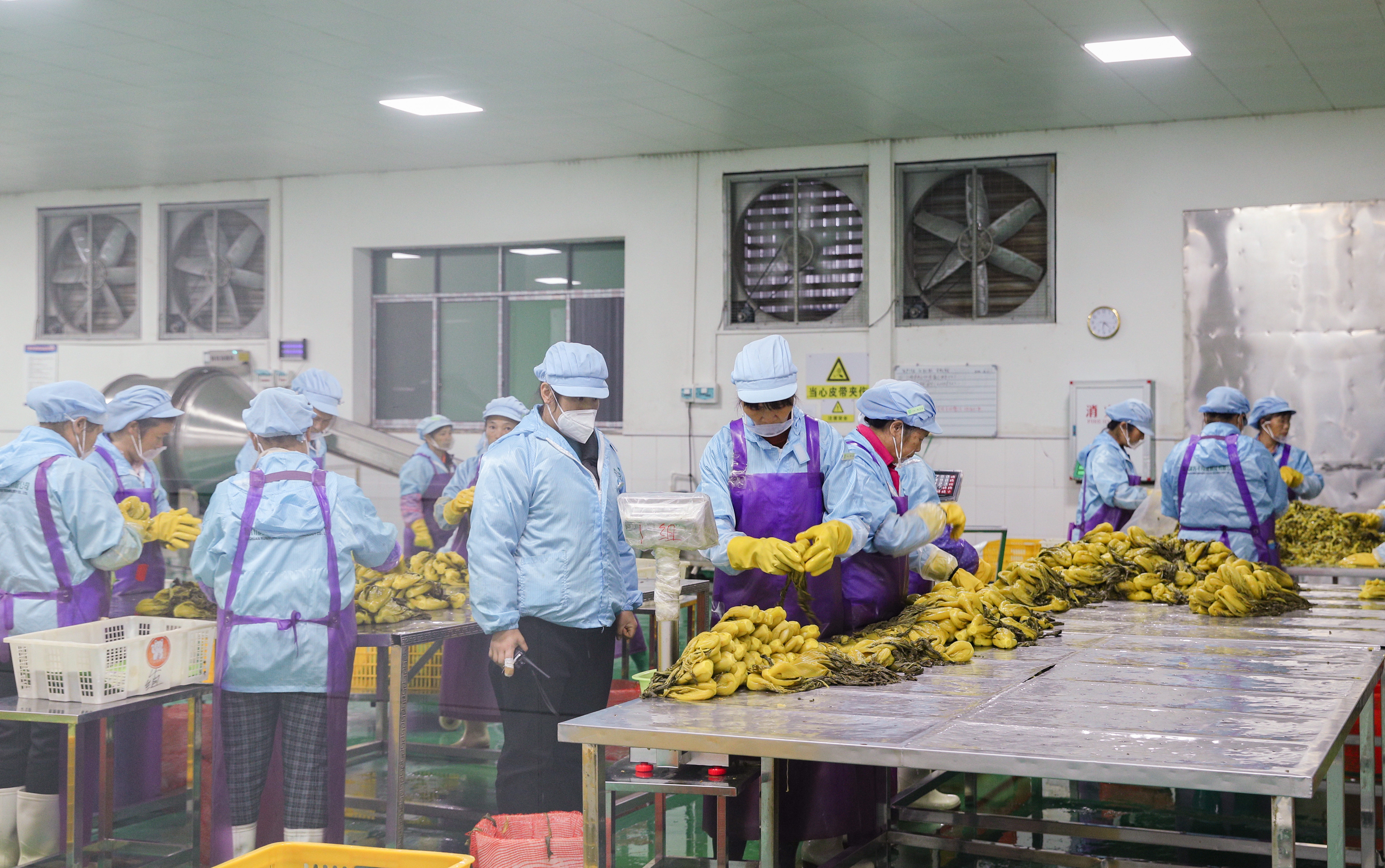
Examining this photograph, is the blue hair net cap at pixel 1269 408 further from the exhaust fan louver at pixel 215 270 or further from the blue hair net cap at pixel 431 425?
the exhaust fan louver at pixel 215 270

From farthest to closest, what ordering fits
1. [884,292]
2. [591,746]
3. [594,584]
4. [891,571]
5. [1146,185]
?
[884,292] → [1146,185] → [891,571] → [594,584] → [591,746]

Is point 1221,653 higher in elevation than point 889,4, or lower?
lower

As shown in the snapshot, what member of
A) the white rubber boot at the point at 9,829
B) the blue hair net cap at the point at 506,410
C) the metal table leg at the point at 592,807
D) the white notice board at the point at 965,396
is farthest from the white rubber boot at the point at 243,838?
the white notice board at the point at 965,396

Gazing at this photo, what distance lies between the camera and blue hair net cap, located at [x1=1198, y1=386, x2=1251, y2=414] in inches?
262

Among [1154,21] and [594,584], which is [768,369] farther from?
[1154,21]

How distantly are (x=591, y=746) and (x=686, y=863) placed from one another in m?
1.09

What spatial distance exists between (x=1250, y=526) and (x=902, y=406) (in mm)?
2802

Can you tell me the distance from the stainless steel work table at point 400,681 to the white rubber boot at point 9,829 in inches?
47.9

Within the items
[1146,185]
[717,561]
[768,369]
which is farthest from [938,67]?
[717,561]

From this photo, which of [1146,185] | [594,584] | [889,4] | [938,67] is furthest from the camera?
[1146,185]

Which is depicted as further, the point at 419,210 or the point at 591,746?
Answer: the point at 419,210

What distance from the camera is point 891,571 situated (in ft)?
13.8

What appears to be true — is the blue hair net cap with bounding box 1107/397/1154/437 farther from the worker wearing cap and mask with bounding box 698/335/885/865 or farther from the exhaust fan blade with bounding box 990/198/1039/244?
the worker wearing cap and mask with bounding box 698/335/885/865

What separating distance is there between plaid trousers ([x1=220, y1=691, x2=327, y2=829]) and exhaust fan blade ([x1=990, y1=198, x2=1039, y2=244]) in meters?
A: 6.30
